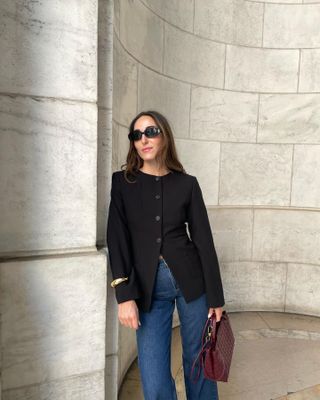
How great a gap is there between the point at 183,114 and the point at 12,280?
313 centimetres

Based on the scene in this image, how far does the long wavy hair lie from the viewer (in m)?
1.91

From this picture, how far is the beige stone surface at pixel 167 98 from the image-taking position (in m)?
3.57

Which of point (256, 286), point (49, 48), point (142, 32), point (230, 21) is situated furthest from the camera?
point (256, 286)

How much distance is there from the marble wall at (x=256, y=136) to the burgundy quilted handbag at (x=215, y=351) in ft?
8.29

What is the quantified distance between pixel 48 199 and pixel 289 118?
3826mm

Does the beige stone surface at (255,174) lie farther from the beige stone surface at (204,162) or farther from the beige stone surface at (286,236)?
the beige stone surface at (286,236)

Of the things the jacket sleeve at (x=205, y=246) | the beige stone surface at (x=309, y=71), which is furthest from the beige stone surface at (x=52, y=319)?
the beige stone surface at (x=309, y=71)

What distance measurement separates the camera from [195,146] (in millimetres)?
4461

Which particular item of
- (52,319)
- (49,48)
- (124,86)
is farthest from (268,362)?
(49,48)

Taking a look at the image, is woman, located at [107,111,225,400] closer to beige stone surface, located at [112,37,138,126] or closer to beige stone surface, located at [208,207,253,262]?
beige stone surface, located at [112,37,138,126]

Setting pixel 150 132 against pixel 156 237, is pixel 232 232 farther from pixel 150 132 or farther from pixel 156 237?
pixel 150 132

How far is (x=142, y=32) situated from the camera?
11.3ft

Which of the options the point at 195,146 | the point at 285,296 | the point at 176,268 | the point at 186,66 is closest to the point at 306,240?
the point at 285,296

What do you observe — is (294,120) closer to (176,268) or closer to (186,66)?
(186,66)
